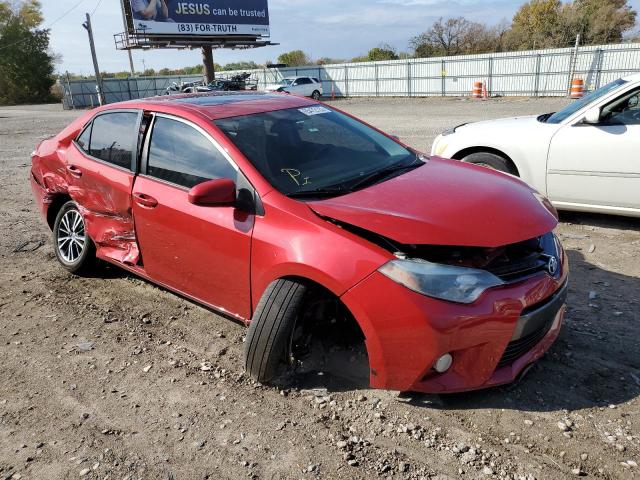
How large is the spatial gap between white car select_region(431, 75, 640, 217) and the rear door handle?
4.11m

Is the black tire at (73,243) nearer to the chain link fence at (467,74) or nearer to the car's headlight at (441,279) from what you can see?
the car's headlight at (441,279)

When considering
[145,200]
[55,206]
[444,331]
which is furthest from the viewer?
[55,206]

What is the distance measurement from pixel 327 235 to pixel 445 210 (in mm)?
667

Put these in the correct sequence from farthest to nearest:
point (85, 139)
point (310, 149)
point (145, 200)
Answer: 1. point (85, 139)
2. point (145, 200)
3. point (310, 149)

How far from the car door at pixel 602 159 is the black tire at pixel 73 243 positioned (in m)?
4.69

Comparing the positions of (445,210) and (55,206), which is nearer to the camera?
(445,210)

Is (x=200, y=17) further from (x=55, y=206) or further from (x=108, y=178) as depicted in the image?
(x=108, y=178)

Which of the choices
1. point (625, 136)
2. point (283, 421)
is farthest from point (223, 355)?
point (625, 136)

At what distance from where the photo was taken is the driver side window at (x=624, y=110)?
5066 millimetres

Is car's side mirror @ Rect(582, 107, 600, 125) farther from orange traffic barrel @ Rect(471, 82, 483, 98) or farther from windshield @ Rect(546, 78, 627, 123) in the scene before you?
orange traffic barrel @ Rect(471, 82, 483, 98)

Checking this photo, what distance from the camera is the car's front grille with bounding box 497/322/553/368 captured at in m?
2.68

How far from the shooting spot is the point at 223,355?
11.3 ft

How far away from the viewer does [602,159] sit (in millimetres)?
5133

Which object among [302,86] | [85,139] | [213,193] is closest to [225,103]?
[213,193]
